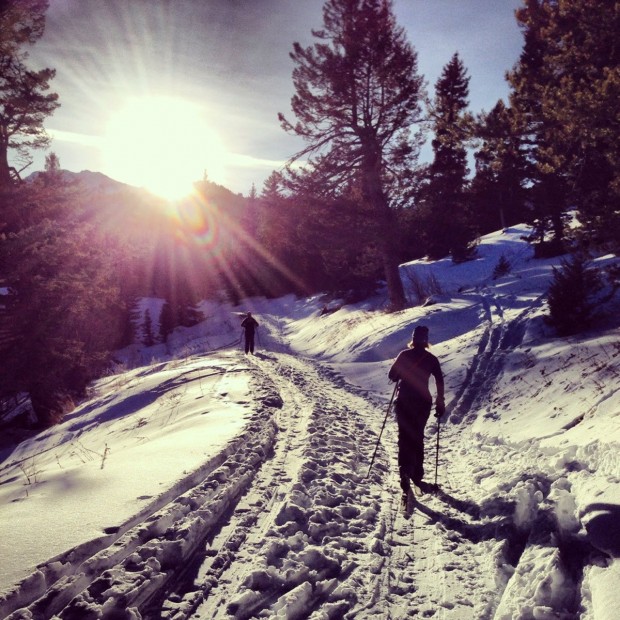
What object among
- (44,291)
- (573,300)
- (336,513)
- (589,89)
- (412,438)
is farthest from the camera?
(44,291)

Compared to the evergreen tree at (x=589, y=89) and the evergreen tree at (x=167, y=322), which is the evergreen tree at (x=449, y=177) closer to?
the evergreen tree at (x=589, y=89)

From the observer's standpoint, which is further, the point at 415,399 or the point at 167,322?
the point at 167,322

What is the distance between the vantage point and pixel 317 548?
3.75 metres

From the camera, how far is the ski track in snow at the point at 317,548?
3.06 meters

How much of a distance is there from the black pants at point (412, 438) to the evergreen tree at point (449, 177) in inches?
339

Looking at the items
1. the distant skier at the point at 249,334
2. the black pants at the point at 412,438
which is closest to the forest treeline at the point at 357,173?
the distant skier at the point at 249,334

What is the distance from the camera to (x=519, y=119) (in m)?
10.2

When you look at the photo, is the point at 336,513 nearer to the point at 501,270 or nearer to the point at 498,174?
the point at 501,270

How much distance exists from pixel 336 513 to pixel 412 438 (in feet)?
4.86

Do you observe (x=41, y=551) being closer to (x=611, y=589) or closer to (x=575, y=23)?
(x=611, y=589)

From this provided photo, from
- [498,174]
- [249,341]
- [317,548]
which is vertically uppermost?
[498,174]

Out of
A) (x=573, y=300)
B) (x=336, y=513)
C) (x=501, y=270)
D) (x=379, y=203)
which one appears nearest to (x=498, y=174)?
(x=501, y=270)

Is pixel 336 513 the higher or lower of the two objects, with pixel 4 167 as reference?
lower

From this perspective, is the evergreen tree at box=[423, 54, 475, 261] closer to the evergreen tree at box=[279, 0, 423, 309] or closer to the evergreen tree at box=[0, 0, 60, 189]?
the evergreen tree at box=[279, 0, 423, 309]
